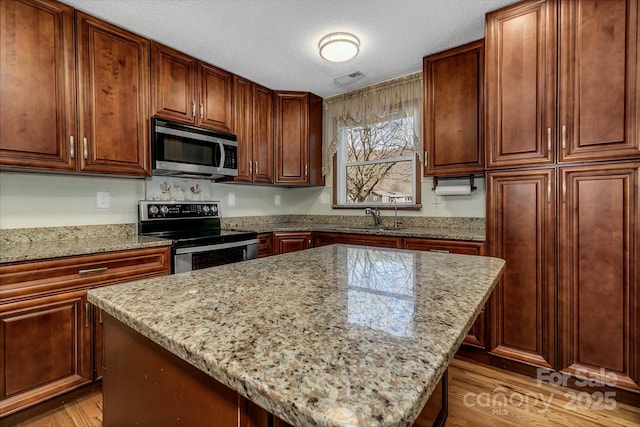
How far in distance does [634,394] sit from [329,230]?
7.49 feet

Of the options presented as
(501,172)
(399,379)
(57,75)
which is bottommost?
(399,379)

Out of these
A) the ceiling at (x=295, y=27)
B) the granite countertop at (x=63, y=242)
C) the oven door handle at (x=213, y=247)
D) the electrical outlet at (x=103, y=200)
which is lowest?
the oven door handle at (x=213, y=247)

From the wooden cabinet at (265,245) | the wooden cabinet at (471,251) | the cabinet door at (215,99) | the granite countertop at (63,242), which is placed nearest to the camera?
the granite countertop at (63,242)

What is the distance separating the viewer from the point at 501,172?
210 cm

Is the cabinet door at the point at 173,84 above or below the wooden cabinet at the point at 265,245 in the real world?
above

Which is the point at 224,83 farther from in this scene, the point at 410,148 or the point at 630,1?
the point at 630,1

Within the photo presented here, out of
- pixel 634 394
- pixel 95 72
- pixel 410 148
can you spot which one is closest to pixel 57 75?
pixel 95 72

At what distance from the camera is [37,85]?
1.86m

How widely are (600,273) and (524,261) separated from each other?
0.37m

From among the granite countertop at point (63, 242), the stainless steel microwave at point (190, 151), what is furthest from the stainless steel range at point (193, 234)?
the stainless steel microwave at point (190, 151)

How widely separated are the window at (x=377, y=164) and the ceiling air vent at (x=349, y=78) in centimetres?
49

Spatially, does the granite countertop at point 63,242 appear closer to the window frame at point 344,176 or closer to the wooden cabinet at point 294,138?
the wooden cabinet at point 294,138

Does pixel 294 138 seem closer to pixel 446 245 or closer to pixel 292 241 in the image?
pixel 292 241

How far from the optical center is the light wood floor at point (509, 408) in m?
1.63
